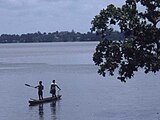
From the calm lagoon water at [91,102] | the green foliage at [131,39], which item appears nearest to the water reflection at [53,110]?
the calm lagoon water at [91,102]

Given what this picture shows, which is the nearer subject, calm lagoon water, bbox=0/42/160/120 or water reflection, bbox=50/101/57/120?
water reflection, bbox=50/101/57/120

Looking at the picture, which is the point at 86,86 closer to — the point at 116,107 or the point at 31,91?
the point at 31,91

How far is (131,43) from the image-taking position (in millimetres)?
22094

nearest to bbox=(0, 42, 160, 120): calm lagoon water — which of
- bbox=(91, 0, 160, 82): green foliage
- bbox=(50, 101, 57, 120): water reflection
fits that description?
bbox=(50, 101, 57, 120): water reflection

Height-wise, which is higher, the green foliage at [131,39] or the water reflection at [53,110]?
the green foliage at [131,39]

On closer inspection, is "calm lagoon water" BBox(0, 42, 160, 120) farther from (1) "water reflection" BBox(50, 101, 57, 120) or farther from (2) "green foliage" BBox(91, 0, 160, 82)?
(2) "green foliage" BBox(91, 0, 160, 82)

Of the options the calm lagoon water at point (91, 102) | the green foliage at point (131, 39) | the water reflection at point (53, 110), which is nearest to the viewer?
the green foliage at point (131, 39)

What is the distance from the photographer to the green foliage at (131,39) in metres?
22.0

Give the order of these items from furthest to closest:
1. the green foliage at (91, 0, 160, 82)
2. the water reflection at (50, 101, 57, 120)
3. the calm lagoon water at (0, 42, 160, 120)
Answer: the calm lagoon water at (0, 42, 160, 120), the water reflection at (50, 101, 57, 120), the green foliage at (91, 0, 160, 82)

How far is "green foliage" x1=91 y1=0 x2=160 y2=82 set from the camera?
21984mm

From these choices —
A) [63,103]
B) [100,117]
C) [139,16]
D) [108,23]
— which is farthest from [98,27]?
[63,103]

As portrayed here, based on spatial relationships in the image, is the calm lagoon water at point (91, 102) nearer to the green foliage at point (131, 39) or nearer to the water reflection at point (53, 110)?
the water reflection at point (53, 110)

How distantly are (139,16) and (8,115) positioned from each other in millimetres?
20852

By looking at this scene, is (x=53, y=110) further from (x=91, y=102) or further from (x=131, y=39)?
(x=131, y=39)
